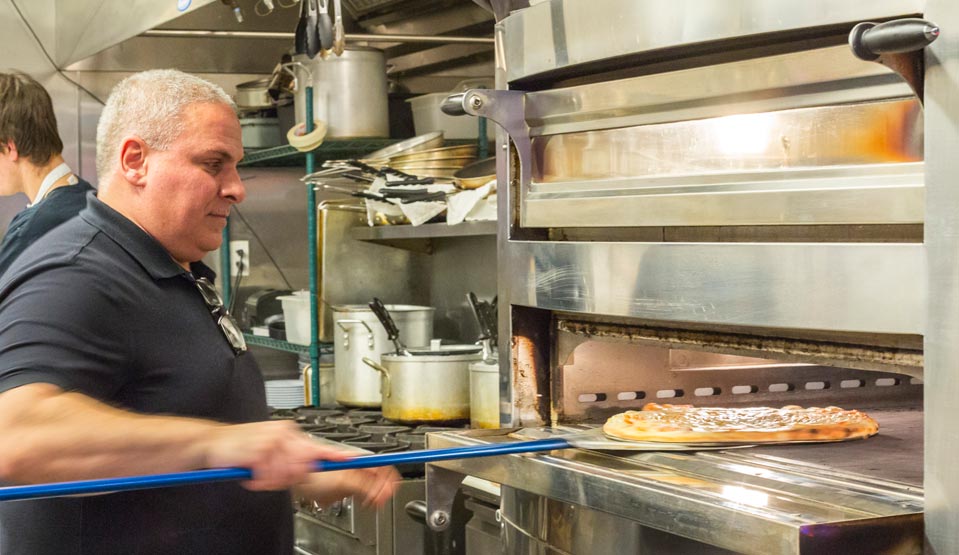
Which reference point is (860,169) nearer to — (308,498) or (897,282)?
(897,282)

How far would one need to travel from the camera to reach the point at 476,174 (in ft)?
11.4

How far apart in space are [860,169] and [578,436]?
0.56 meters

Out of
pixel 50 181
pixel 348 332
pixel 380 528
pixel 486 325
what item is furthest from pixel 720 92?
pixel 50 181

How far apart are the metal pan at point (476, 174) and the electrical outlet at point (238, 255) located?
5.50 feet

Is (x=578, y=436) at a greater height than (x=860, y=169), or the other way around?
(x=860, y=169)

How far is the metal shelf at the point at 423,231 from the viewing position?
323cm

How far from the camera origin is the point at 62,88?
16.2ft

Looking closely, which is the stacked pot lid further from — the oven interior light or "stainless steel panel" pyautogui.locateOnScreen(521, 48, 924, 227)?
the oven interior light

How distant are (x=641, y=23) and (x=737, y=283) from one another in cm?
38

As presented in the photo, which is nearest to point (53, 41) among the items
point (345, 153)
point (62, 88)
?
point (62, 88)

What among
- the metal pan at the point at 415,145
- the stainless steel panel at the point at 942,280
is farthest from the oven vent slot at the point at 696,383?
the metal pan at the point at 415,145

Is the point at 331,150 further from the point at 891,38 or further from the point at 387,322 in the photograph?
the point at 891,38

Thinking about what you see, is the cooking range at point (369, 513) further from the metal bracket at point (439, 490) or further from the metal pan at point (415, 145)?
the metal pan at point (415, 145)

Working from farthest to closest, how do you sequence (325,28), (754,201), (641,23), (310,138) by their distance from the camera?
(310,138), (325,28), (641,23), (754,201)
